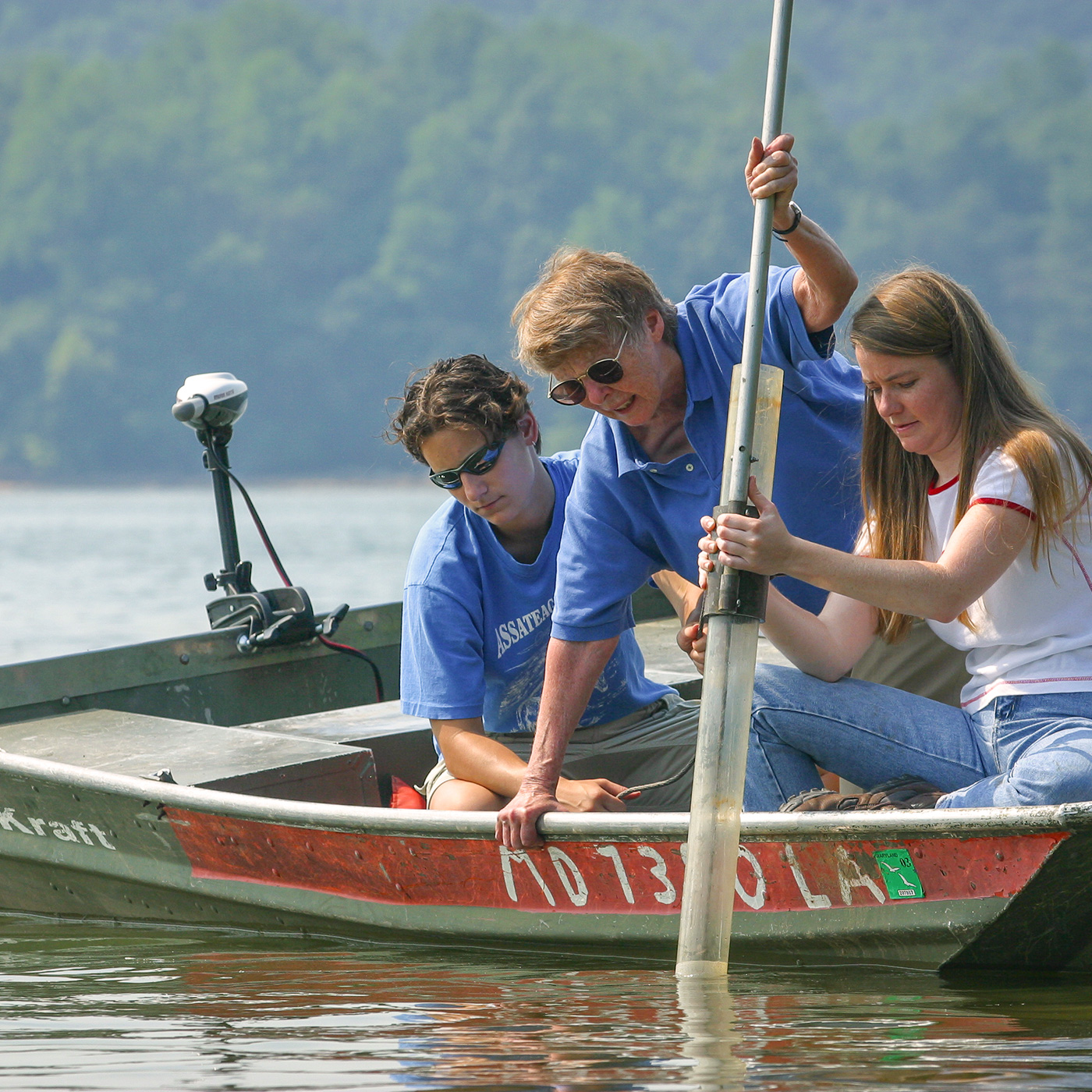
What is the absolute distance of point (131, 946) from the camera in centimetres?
424

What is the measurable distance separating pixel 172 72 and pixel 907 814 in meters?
71.1

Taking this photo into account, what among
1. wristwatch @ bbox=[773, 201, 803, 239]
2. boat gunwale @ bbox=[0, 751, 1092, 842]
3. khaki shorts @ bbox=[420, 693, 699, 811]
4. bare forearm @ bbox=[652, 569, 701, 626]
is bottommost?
boat gunwale @ bbox=[0, 751, 1092, 842]

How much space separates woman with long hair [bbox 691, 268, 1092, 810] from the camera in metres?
2.90

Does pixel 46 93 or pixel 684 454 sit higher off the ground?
pixel 46 93

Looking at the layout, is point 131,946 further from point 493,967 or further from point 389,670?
point 389,670

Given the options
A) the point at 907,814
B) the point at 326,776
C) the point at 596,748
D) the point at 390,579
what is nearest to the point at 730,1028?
the point at 907,814

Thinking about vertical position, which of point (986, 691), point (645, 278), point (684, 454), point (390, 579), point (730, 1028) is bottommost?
point (730, 1028)

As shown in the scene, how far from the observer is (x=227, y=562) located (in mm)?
5539

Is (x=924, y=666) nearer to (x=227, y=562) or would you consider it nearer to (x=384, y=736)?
(x=384, y=736)

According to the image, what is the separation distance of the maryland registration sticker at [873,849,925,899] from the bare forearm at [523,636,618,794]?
0.69 metres

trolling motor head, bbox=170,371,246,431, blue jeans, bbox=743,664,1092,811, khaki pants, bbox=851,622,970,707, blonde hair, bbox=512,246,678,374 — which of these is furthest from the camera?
trolling motor head, bbox=170,371,246,431

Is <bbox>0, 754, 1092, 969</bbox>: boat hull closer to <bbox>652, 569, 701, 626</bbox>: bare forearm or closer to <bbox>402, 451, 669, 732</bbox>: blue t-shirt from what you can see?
<bbox>402, 451, 669, 732</bbox>: blue t-shirt

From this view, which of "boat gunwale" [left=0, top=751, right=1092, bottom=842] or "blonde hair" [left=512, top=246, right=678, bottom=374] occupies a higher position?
"blonde hair" [left=512, top=246, right=678, bottom=374]

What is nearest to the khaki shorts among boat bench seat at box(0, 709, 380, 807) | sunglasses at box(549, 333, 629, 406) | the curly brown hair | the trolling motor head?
boat bench seat at box(0, 709, 380, 807)
